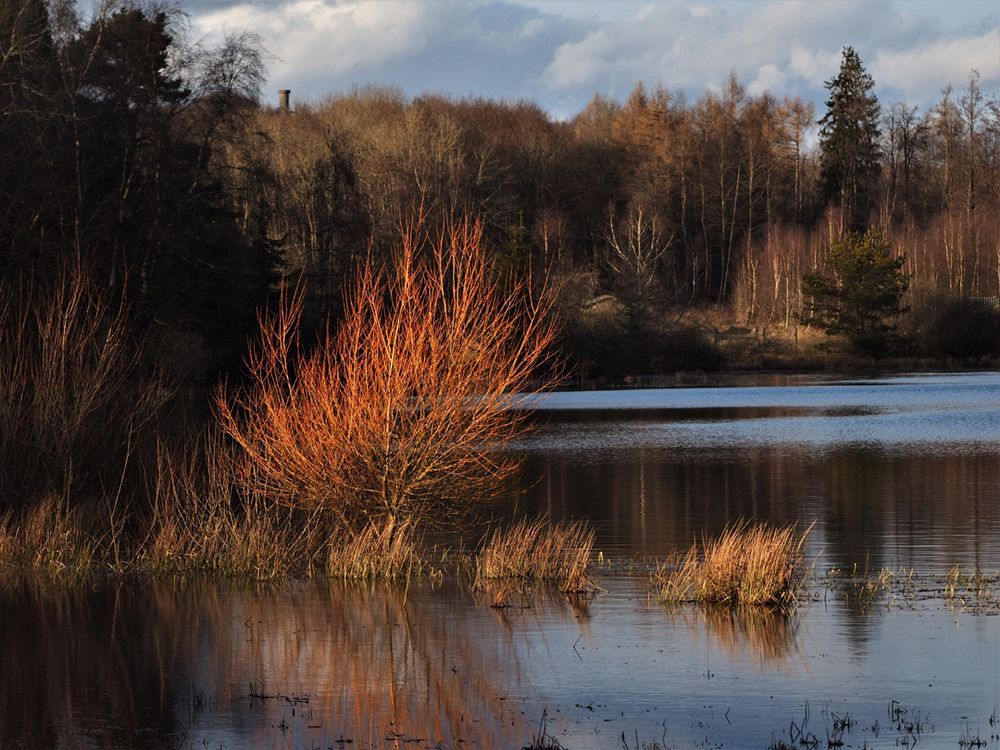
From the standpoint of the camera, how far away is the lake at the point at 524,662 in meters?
9.67

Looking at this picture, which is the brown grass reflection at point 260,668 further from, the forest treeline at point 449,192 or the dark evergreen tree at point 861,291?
the dark evergreen tree at point 861,291

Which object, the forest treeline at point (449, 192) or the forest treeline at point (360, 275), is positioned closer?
the forest treeline at point (360, 275)

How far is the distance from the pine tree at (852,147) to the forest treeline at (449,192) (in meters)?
0.21

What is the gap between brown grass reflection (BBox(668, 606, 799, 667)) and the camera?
469 inches

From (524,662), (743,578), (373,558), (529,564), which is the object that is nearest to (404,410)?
(373,558)

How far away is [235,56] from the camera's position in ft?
142

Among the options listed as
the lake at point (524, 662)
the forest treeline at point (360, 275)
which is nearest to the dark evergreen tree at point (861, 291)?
the forest treeline at point (360, 275)

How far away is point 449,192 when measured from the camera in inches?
2980

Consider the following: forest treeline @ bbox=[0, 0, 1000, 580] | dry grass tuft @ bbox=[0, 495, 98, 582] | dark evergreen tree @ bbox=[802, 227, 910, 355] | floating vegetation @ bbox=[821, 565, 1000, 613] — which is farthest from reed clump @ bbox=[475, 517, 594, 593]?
dark evergreen tree @ bbox=[802, 227, 910, 355]

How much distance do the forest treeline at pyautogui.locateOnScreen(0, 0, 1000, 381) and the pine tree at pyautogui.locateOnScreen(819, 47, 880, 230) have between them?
21cm

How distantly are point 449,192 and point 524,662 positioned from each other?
213ft

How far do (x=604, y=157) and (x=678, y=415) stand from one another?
179 feet

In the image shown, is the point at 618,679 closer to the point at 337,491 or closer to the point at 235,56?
the point at 337,491

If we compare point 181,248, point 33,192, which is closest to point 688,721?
point 33,192
